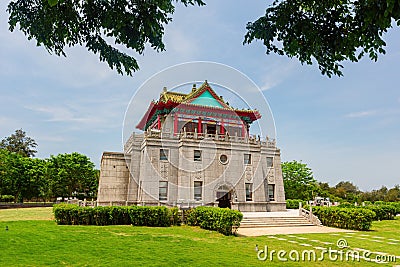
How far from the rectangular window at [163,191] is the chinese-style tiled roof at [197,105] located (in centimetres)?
591

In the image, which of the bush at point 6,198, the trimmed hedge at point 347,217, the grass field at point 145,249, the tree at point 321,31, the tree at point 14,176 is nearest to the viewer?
the tree at point 321,31

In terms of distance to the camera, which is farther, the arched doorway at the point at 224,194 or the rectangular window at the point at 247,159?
the rectangular window at the point at 247,159

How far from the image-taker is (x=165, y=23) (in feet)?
15.9

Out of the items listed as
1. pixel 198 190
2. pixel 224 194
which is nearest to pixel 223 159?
Result: pixel 224 194

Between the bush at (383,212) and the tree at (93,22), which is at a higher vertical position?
the tree at (93,22)

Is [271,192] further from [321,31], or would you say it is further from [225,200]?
[321,31]

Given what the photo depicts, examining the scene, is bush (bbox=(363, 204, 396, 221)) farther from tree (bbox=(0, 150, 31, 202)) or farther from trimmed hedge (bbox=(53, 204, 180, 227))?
tree (bbox=(0, 150, 31, 202))

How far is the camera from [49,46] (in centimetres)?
466

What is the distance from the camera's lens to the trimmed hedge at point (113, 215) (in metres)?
13.6

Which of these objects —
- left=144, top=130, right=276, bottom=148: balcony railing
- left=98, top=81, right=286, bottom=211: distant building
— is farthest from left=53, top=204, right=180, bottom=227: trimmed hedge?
left=144, top=130, right=276, bottom=148: balcony railing

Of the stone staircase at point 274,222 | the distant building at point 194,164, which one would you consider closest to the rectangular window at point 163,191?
the distant building at point 194,164

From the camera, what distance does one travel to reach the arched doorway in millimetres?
21394

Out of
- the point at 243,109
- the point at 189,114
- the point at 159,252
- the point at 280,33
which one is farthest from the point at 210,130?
the point at 280,33

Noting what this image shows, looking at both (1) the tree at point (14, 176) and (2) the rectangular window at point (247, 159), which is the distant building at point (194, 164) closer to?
(2) the rectangular window at point (247, 159)
